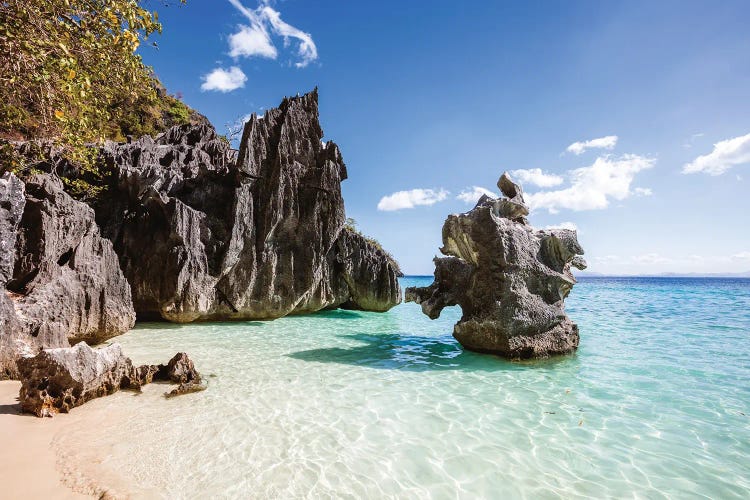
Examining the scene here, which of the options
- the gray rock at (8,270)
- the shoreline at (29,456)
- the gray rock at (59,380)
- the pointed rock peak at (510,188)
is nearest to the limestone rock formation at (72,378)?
the gray rock at (59,380)

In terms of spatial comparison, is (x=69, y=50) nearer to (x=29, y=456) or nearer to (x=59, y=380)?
(x=59, y=380)

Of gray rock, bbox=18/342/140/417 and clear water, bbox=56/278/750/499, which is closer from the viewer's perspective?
clear water, bbox=56/278/750/499

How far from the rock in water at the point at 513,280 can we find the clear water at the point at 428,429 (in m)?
0.58

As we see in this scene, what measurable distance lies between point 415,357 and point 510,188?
6574 millimetres

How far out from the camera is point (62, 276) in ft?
26.8

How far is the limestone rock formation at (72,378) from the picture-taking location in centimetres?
494

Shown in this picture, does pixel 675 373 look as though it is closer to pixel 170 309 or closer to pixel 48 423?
pixel 48 423

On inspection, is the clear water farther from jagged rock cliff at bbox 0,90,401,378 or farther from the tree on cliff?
the tree on cliff

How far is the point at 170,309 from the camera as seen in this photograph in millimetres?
12969

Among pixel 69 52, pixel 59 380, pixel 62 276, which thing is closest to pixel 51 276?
pixel 62 276

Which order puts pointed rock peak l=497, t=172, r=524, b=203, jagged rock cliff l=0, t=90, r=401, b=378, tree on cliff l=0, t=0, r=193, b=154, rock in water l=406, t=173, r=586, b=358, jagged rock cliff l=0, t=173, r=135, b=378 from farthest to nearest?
pointed rock peak l=497, t=172, r=524, b=203, rock in water l=406, t=173, r=586, b=358, jagged rock cliff l=0, t=90, r=401, b=378, jagged rock cliff l=0, t=173, r=135, b=378, tree on cliff l=0, t=0, r=193, b=154

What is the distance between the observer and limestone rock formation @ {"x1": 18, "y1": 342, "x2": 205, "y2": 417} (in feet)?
16.2

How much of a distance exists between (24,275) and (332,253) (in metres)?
13.3

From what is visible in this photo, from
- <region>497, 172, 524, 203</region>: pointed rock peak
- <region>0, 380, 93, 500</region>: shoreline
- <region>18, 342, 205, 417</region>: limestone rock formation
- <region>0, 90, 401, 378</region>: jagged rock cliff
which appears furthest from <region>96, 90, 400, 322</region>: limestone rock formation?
<region>0, 380, 93, 500</region>: shoreline
